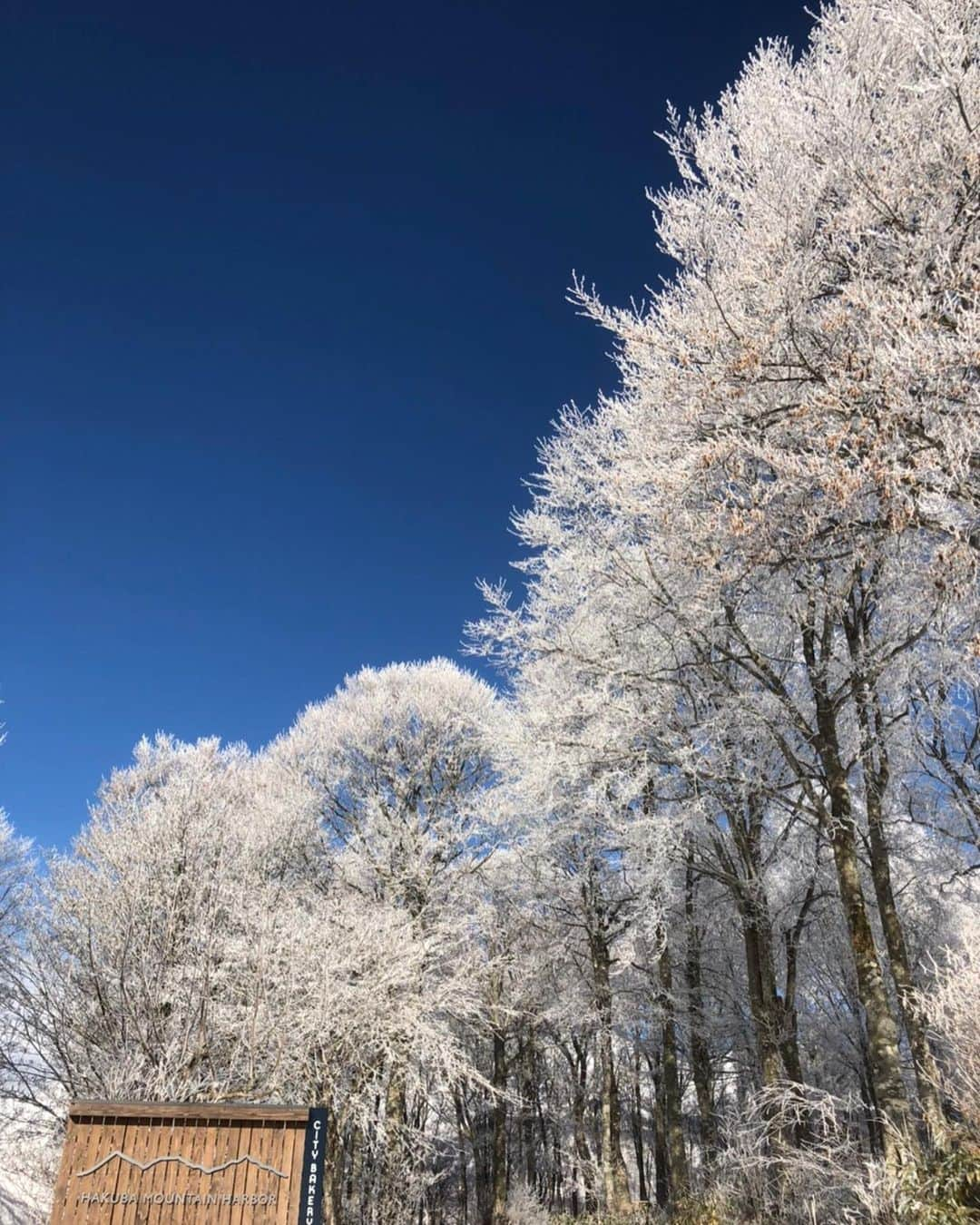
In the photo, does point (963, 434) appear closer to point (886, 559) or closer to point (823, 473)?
point (823, 473)


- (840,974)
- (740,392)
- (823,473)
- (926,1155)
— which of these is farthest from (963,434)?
(840,974)

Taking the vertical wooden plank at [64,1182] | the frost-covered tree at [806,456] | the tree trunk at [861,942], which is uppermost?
the frost-covered tree at [806,456]

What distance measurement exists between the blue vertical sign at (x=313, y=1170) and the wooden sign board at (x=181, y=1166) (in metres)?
0.01

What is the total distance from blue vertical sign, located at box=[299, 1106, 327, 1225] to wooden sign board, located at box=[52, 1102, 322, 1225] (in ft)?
0.04

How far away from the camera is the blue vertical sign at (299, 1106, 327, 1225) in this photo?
22.5ft

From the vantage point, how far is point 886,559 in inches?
312

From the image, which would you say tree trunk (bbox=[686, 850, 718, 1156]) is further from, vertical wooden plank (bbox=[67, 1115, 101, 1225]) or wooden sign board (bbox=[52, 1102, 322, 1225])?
vertical wooden plank (bbox=[67, 1115, 101, 1225])

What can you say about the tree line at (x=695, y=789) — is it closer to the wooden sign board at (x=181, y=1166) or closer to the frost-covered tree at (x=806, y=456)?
the frost-covered tree at (x=806, y=456)

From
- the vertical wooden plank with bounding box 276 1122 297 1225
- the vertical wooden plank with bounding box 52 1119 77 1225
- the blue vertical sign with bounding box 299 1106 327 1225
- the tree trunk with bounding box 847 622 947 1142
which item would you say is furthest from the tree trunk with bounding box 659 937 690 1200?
the vertical wooden plank with bounding box 52 1119 77 1225

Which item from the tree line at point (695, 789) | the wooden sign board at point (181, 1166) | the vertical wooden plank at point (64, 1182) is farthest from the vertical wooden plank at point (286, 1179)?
the tree line at point (695, 789)

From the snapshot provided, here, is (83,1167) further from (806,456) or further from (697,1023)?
(697,1023)

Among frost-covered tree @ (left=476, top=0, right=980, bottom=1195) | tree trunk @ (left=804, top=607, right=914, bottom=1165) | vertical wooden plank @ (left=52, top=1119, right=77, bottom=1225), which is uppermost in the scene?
frost-covered tree @ (left=476, top=0, right=980, bottom=1195)

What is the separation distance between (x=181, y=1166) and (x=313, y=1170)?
1.05 metres

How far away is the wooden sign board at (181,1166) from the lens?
6.68 m
